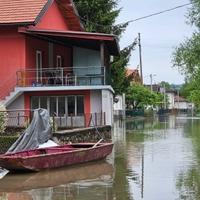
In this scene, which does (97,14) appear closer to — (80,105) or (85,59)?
(85,59)

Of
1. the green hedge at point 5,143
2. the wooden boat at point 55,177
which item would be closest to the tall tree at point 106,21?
the green hedge at point 5,143

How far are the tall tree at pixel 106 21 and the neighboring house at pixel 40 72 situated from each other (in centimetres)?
933

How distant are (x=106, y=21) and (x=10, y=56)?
44.9 ft

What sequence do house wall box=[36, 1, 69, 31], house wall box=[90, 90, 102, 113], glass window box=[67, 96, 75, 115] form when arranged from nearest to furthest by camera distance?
house wall box=[90, 90, 102, 113] → glass window box=[67, 96, 75, 115] → house wall box=[36, 1, 69, 31]

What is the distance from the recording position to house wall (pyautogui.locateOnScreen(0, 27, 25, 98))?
32.0 m

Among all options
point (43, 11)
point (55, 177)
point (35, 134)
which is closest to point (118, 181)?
point (55, 177)

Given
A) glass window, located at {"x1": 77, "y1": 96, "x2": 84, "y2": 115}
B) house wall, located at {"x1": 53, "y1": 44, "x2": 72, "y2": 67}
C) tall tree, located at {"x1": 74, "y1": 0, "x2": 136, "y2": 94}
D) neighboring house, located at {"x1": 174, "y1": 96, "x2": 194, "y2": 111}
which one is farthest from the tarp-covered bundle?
neighboring house, located at {"x1": 174, "y1": 96, "x2": 194, "y2": 111}

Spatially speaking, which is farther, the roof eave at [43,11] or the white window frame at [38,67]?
the white window frame at [38,67]

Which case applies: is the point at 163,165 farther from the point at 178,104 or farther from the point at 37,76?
the point at 178,104

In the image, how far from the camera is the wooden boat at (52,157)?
17.7 metres

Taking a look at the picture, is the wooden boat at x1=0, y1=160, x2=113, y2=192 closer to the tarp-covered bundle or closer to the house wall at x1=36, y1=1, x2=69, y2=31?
the tarp-covered bundle

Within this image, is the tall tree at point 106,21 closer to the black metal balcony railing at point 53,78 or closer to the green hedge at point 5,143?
the black metal balcony railing at point 53,78

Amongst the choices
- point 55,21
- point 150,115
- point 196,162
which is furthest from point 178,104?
point 196,162

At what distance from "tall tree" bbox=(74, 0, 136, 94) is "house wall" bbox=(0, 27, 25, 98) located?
11737 mm
